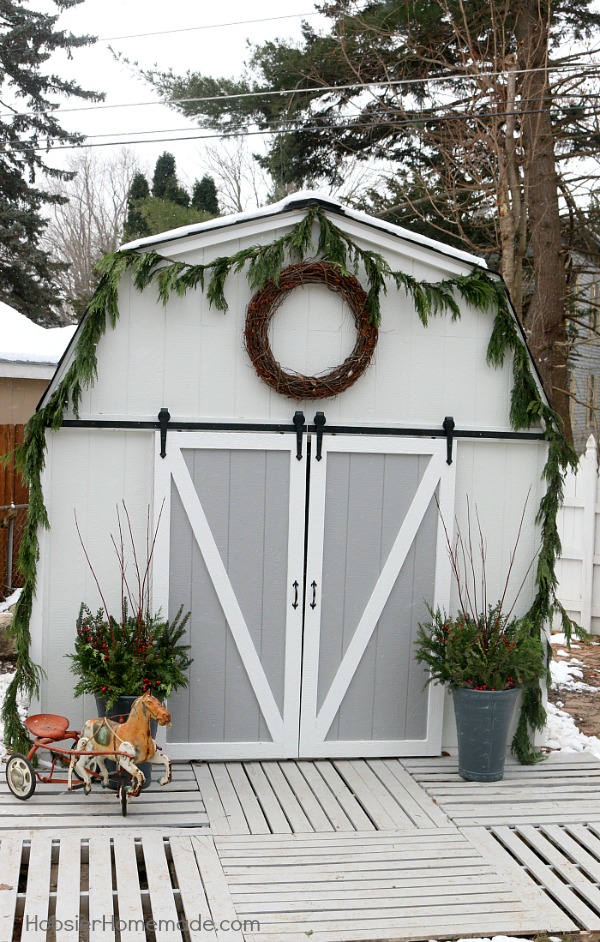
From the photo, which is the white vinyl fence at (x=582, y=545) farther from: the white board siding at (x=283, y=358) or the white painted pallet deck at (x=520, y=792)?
the white board siding at (x=283, y=358)

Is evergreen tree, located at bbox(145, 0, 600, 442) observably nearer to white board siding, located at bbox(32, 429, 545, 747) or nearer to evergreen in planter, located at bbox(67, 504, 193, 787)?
white board siding, located at bbox(32, 429, 545, 747)

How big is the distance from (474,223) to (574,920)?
32.4 ft

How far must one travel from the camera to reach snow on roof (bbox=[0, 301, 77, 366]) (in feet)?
38.3

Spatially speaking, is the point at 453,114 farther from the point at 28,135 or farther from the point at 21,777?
the point at 28,135

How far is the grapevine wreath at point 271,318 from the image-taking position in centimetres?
567

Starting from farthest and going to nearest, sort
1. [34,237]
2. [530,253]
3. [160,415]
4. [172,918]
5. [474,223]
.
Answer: [34,237] → [530,253] → [474,223] → [160,415] → [172,918]

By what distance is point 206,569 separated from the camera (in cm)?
583

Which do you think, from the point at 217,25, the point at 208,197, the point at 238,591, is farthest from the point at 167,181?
the point at 238,591

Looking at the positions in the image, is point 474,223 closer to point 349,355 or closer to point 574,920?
point 349,355

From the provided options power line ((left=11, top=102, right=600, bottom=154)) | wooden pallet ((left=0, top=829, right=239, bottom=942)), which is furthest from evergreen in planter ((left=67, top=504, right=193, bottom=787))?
power line ((left=11, top=102, right=600, bottom=154))

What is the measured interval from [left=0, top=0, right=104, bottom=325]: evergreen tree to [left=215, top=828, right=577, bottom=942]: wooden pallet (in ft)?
58.9

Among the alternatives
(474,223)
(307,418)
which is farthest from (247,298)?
(474,223)

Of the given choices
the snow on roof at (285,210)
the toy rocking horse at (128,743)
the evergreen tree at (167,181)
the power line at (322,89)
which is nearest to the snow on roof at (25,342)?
the power line at (322,89)

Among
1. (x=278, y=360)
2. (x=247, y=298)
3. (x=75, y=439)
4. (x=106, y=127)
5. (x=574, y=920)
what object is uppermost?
(x=106, y=127)
